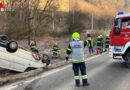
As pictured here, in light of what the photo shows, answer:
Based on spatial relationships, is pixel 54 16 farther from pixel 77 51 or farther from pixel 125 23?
pixel 77 51

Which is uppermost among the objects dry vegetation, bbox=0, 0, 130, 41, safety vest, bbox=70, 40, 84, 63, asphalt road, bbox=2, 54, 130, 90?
dry vegetation, bbox=0, 0, 130, 41

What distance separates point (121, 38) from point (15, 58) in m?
4.60

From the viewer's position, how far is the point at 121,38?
681 cm

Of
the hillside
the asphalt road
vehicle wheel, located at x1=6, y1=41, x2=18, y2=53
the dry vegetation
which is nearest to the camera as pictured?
the asphalt road

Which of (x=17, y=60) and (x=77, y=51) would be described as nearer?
(x=77, y=51)

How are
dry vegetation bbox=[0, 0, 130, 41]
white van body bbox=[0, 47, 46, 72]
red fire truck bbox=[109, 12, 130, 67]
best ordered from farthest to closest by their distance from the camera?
dry vegetation bbox=[0, 0, 130, 41]
red fire truck bbox=[109, 12, 130, 67]
white van body bbox=[0, 47, 46, 72]

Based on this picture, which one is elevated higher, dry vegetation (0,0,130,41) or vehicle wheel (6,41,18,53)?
dry vegetation (0,0,130,41)

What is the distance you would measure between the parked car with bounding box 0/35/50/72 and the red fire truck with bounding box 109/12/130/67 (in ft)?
11.3

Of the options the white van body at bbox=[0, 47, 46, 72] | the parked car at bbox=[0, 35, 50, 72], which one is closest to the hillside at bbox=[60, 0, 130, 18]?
the parked car at bbox=[0, 35, 50, 72]

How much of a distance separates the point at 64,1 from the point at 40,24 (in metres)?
5.06

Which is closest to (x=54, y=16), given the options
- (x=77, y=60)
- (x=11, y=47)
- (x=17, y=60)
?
(x=17, y=60)

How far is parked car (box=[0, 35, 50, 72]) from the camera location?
5.02 metres

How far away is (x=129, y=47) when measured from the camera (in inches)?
261

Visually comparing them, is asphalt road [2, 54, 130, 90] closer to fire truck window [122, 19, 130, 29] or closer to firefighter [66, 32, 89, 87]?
firefighter [66, 32, 89, 87]
